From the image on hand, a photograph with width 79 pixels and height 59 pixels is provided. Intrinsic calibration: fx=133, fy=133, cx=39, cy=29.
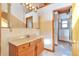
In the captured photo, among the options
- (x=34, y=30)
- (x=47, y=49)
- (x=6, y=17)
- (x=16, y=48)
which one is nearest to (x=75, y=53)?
(x=47, y=49)

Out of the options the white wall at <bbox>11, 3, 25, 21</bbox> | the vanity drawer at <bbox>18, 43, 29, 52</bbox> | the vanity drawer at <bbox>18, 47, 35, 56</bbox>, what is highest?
the white wall at <bbox>11, 3, 25, 21</bbox>

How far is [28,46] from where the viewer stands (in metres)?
1.62

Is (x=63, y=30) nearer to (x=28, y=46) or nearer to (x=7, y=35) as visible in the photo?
(x=28, y=46)

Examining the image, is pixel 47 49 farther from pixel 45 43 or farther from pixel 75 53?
pixel 75 53

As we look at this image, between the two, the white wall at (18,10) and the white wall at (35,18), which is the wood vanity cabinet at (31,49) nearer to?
the white wall at (35,18)

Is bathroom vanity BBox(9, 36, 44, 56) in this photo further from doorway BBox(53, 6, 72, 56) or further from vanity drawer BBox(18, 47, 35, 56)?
doorway BBox(53, 6, 72, 56)

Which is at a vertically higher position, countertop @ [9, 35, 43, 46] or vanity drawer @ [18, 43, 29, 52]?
countertop @ [9, 35, 43, 46]

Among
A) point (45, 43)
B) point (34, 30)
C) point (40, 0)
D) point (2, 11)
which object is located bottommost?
point (45, 43)

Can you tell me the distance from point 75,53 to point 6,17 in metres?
0.94

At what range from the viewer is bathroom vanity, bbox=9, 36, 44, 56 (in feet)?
5.18

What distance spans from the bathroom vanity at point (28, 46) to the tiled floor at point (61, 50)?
86 mm

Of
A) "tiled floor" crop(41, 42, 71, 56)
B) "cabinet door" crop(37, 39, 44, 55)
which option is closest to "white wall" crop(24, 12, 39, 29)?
"cabinet door" crop(37, 39, 44, 55)

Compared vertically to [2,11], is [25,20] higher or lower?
lower

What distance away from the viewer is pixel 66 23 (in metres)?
1.62
